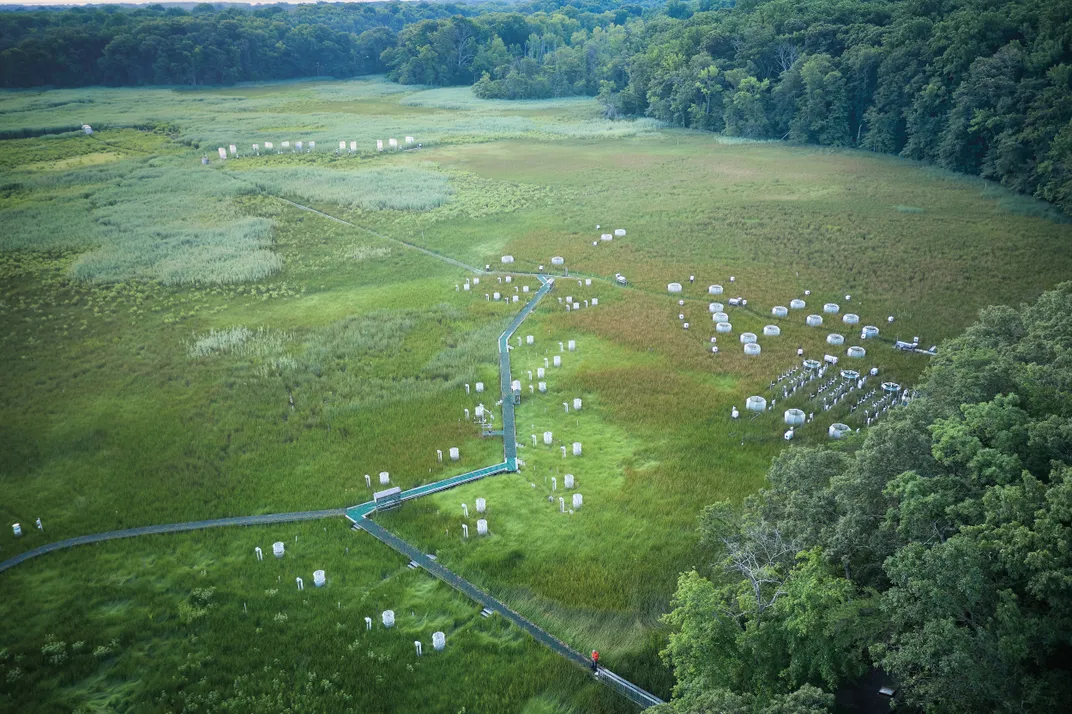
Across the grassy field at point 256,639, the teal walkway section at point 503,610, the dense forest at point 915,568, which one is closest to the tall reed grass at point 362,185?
the teal walkway section at point 503,610

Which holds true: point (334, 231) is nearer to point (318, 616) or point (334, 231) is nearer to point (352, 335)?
point (352, 335)

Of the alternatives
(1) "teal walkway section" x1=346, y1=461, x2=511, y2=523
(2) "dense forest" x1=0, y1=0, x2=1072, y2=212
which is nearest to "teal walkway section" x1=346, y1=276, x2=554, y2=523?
(1) "teal walkway section" x1=346, y1=461, x2=511, y2=523

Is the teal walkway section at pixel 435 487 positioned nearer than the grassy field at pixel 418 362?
No

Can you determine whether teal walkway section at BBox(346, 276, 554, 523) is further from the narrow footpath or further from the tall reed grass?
the tall reed grass

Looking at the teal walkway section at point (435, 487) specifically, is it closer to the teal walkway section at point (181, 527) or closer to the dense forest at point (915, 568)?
the teal walkway section at point (181, 527)

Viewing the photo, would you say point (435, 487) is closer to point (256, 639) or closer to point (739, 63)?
point (256, 639)

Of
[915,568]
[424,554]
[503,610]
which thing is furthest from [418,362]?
[915,568]
